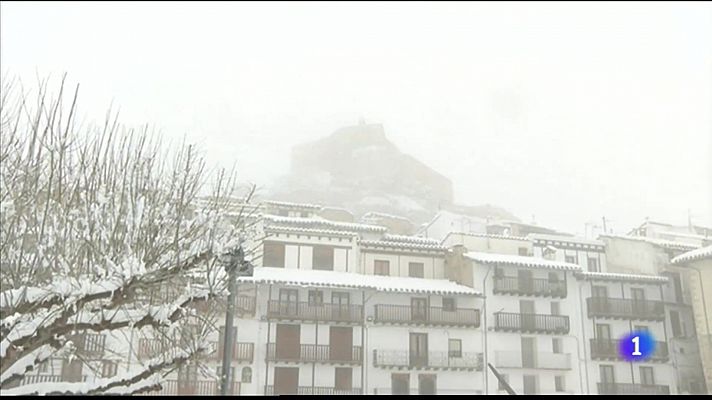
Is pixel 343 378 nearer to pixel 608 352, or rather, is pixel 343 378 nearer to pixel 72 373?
pixel 72 373

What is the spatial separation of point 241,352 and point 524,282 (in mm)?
15862

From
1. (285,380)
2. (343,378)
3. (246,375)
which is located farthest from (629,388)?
(246,375)

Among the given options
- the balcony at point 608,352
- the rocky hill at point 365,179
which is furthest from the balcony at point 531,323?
the rocky hill at point 365,179

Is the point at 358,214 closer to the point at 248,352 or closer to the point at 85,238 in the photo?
the point at 248,352

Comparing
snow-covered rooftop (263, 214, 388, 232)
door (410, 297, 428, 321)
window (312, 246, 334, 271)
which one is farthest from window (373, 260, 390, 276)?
snow-covered rooftop (263, 214, 388, 232)

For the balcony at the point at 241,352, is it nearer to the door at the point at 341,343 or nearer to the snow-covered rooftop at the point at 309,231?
the door at the point at 341,343

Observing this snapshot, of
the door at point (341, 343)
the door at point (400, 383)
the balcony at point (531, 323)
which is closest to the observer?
the door at point (341, 343)

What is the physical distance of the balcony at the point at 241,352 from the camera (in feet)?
95.8

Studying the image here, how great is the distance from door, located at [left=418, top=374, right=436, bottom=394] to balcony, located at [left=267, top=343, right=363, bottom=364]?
3.35 metres

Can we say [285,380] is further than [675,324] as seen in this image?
No

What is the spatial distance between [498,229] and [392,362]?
78.0 ft

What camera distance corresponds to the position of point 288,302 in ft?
102

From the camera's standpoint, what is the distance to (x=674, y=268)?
128 feet

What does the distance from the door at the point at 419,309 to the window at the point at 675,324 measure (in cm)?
1538
